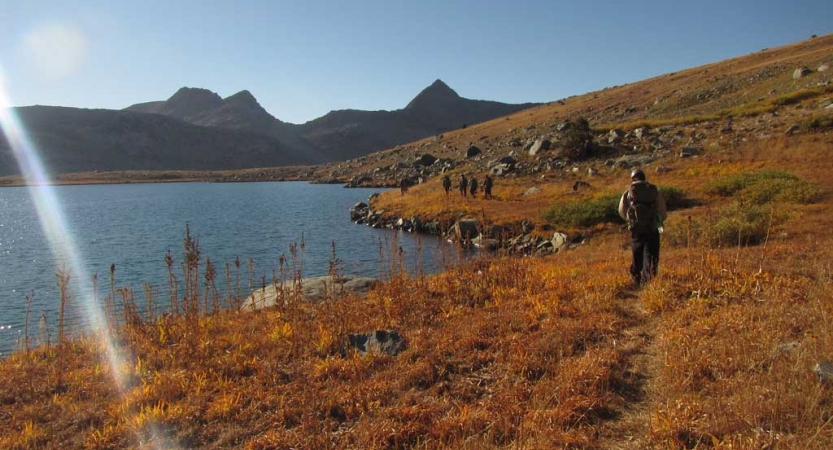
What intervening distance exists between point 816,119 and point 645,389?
1269 inches

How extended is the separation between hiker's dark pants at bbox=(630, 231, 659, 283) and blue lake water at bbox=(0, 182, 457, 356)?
4253 mm

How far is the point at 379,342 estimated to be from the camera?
7.35m

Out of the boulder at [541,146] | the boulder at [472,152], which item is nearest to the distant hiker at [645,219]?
the boulder at [541,146]

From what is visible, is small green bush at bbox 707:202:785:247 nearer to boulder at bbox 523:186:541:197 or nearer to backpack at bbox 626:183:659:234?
backpack at bbox 626:183:659:234

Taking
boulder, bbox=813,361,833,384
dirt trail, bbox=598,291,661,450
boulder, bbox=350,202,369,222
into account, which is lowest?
boulder, bbox=350,202,369,222

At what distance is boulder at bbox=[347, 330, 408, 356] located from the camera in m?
7.14

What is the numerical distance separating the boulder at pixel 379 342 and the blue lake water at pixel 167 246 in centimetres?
234

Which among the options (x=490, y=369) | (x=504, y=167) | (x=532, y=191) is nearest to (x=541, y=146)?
(x=504, y=167)

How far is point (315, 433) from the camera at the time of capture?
5039 millimetres

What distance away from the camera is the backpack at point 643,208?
9312 millimetres

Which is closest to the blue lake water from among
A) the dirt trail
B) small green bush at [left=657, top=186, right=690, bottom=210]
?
the dirt trail

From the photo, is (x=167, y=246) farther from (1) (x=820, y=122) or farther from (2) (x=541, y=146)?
(1) (x=820, y=122)

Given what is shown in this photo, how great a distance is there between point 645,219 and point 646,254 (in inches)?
27.4

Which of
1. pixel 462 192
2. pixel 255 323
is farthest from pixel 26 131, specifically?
pixel 255 323
